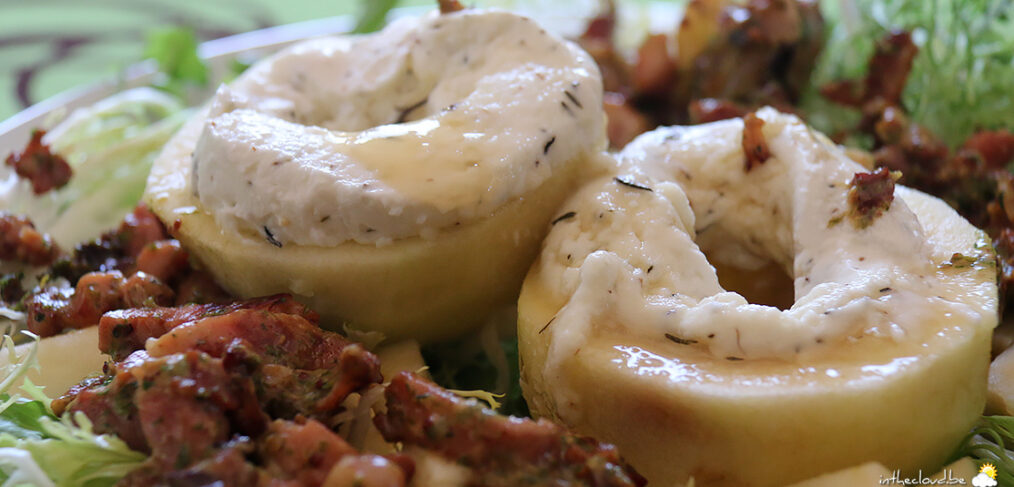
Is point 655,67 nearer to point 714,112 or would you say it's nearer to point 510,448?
point 714,112

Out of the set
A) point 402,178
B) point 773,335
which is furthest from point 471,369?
point 773,335

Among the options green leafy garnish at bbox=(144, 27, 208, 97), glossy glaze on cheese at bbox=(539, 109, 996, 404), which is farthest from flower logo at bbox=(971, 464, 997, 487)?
green leafy garnish at bbox=(144, 27, 208, 97)

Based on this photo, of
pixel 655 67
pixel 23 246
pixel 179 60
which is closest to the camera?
pixel 23 246

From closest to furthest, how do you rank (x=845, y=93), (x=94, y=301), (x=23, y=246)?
1. (x=94, y=301)
2. (x=23, y=246)
3. (x=845, y=93)

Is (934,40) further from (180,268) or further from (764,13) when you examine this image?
(180,268)

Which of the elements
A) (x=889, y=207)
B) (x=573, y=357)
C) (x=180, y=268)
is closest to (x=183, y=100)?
(x=180, y=268)

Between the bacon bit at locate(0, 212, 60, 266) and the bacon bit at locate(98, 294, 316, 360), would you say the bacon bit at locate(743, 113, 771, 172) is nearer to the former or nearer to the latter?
the bacon bit at locate(98, 294, 316, 360)
